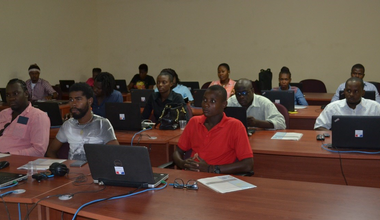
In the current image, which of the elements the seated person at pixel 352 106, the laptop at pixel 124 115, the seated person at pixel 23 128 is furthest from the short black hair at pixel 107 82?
the seated person at pixel 352 106

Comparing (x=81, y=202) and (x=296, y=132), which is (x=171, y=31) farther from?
(x=81, y=202)

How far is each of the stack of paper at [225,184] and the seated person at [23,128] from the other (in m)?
1.56

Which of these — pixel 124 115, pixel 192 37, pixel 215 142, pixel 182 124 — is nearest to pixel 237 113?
pixel 215 142

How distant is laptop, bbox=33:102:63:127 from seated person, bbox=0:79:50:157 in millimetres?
835

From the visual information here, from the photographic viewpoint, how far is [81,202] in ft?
6.43

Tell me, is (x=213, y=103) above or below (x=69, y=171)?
above

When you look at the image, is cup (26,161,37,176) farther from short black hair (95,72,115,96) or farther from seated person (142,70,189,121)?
short black hair (95,72,115,96)

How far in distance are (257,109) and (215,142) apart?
1.32 meters

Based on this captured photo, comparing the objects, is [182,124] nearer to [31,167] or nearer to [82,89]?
[82,89]

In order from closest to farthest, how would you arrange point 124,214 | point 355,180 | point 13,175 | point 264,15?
point 124,214 < point 13,175 < point 355,180 < point 264,15

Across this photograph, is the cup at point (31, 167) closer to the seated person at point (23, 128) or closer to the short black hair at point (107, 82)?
the seated person at point (23, 128)

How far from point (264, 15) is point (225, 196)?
753cm

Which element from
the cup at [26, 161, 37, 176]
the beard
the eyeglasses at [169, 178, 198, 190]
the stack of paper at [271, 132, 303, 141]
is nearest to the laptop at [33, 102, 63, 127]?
the beard

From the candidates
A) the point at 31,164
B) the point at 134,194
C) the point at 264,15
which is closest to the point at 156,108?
the point at 31,164
